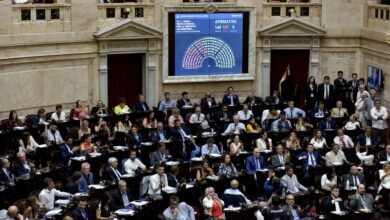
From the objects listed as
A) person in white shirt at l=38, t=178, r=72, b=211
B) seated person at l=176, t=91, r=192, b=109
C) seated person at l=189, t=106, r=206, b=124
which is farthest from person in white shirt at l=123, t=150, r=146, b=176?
seated person at l=176, t=91, r=192, b=109

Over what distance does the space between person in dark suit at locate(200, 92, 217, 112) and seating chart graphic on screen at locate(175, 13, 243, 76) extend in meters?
1.58

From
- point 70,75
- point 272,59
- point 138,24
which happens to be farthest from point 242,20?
point 70,75

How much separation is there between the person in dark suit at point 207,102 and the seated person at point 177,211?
27.3ft

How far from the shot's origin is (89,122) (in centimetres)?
2316

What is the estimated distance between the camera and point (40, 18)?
81.5ft

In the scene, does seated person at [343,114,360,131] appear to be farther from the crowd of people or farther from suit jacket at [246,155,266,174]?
suit jacket at [246,155,266,174]

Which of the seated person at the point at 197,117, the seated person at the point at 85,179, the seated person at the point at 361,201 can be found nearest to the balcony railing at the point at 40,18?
the seated person at the point at 197,117

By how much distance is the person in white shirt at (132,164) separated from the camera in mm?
19906

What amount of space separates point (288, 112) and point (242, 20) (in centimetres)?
426

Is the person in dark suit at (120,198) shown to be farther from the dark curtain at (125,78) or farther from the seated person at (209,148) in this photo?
the dark curtain at (125,78)

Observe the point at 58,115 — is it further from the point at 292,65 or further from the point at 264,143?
the point at 292,65

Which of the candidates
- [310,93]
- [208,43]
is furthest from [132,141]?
[310,93]

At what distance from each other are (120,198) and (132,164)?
2397 mm

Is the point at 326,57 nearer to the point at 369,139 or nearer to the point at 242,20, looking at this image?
the point at 242,20
